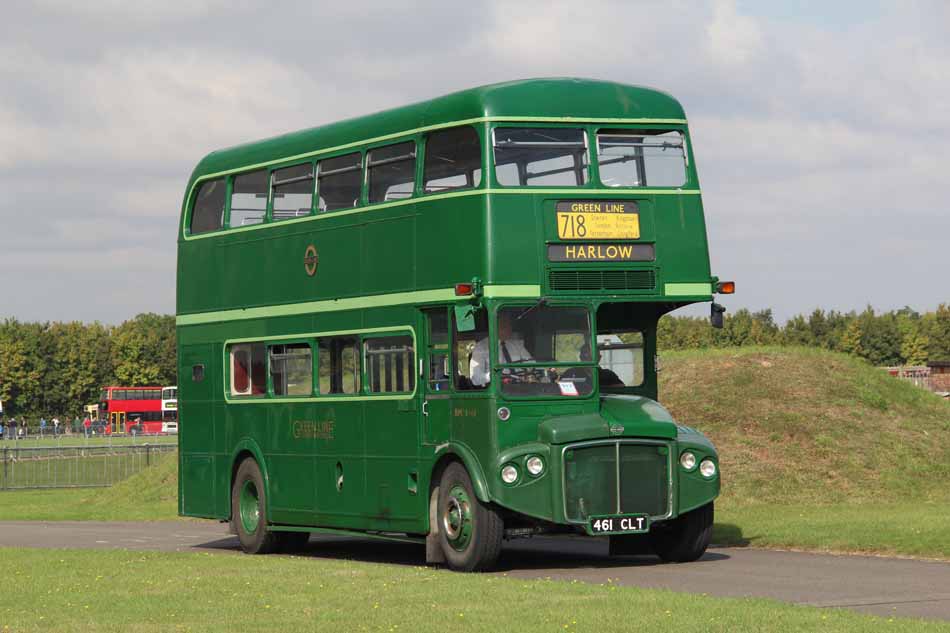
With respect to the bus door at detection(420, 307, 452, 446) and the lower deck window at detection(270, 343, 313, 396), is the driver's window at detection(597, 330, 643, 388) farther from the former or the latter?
the lower deck window at detection(270, 343, 313, 396)

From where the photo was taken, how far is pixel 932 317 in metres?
157

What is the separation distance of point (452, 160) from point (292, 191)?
4.03 m

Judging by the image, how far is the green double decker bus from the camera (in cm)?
1877

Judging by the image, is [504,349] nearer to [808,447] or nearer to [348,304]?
[348,304]

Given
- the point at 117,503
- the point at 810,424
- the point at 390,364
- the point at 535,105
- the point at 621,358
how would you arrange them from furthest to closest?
1. the point at 117,503
2. the point at 810,424
3. the point at 390,364
4. the point at 621,358
5. the point at 535,105

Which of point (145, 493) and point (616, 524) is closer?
point (616, 524)

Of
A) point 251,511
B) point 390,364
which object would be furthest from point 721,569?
Result: point 251,511

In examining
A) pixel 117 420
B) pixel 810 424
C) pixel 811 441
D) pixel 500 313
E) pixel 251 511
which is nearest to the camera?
pixel 500 313

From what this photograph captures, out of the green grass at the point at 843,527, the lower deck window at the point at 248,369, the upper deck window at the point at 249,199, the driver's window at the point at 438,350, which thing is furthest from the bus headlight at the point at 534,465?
the upper deck window at the point at 249,199

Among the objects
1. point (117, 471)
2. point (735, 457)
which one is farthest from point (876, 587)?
point (117, 471)

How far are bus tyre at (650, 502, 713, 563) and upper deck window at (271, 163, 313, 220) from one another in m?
6.26

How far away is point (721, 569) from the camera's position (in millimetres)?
18844

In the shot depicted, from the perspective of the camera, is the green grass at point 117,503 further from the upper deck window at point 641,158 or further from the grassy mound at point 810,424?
the upper deck window at point 641,158

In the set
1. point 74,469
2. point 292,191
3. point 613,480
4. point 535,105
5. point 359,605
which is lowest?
point 359,605
